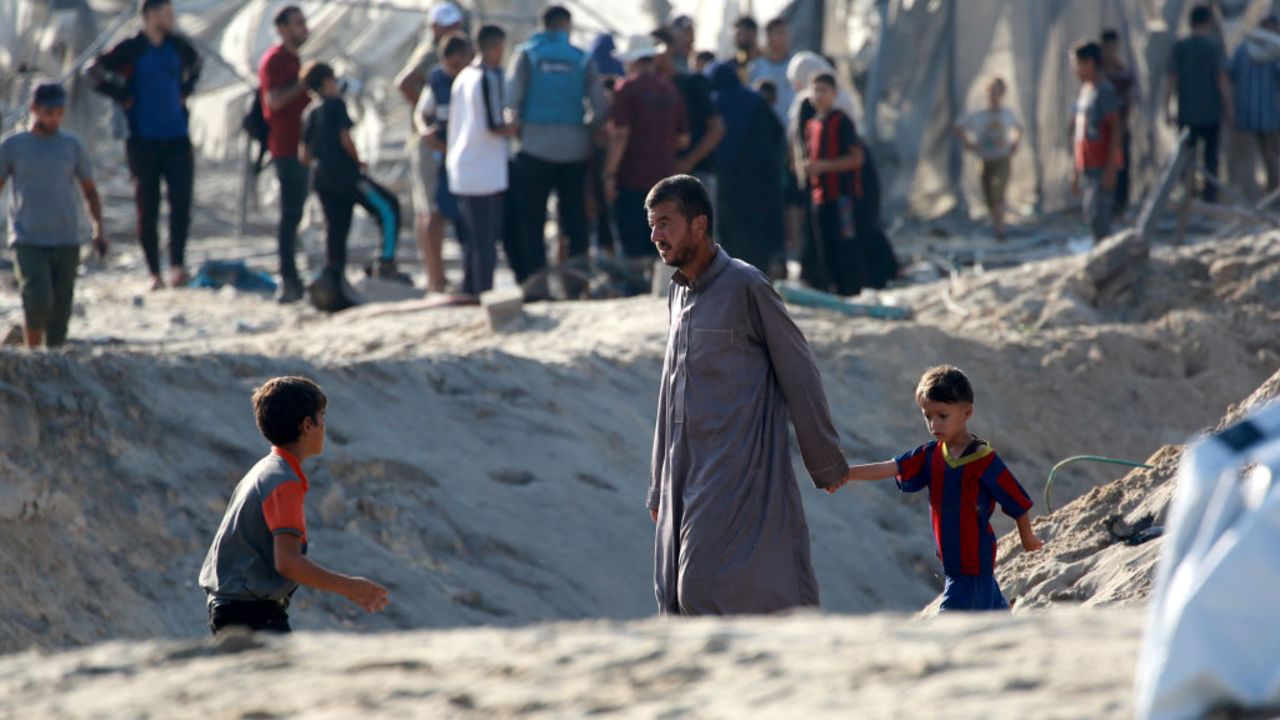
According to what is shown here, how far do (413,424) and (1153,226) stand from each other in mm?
5838

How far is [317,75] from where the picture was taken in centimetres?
1073

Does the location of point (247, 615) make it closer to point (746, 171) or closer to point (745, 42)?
point (746, 171)

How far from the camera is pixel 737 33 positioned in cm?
1299

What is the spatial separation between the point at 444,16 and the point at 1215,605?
9.23 metres

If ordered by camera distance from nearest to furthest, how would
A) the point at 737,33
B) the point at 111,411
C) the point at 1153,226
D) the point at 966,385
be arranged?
1. the point at 966,385
2. the point at 111,411
3. the point at 1153,226
4. the point at 737,33

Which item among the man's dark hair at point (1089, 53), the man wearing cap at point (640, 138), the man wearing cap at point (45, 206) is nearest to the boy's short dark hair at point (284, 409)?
the man wearing cap at point (45, 206)

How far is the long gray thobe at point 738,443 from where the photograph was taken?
183 inches

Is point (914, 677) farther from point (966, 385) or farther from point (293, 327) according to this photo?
point (293, 327)

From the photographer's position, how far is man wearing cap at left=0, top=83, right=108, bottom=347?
855 cm

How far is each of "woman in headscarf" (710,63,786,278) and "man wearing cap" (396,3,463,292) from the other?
1.68m

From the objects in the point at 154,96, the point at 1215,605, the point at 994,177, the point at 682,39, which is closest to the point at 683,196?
the point at 1215,605

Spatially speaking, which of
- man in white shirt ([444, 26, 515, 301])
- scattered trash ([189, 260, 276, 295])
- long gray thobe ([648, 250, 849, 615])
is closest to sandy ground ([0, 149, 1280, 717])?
scattered trash ([189, 260, 276, 295])

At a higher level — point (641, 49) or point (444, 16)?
point (444, 16)

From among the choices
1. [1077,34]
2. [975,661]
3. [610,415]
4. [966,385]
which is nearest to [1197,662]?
[975,661]
